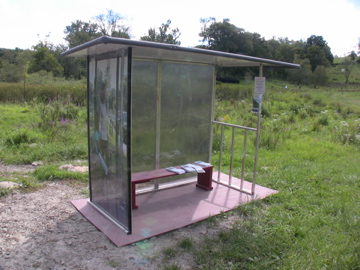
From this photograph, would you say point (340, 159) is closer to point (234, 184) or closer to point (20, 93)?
point (234, 184)

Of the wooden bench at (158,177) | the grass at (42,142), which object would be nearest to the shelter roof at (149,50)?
the wooden bench at (158,177)

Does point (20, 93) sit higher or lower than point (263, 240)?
higher

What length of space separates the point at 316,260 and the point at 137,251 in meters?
1.78

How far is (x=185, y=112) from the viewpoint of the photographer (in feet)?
17.3

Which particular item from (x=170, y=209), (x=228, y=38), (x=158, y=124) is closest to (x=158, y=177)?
(x=170, y=209)

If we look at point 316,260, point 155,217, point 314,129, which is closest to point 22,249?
point 155,217

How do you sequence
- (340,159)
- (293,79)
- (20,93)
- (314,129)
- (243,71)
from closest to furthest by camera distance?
(340,159) → (314,129) → (20,93) → (243,71) → (293,79)

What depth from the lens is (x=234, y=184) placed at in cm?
544

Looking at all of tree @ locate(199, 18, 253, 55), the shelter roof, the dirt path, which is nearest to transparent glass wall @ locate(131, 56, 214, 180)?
the shelter roof

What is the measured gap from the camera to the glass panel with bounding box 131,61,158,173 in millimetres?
4676

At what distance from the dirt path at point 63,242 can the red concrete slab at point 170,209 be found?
0.11 meters

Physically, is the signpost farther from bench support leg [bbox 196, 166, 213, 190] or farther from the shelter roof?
bench support leg [bbox 196, 166, 213, 190]

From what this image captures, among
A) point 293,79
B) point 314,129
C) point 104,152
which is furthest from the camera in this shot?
point 293,79

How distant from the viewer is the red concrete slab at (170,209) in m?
3.70
